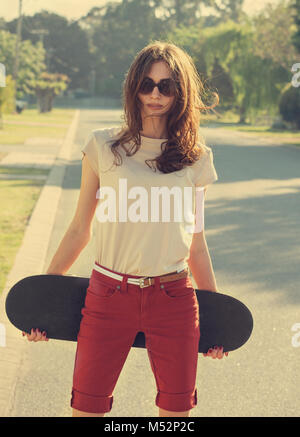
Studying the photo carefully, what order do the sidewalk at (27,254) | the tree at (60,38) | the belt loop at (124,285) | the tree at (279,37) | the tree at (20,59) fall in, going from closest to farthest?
the belt loop at (124,285) < the sidewalk at (27,254) < the tree at (279,37) < the tree at (20,59) < the tree at (60,38)

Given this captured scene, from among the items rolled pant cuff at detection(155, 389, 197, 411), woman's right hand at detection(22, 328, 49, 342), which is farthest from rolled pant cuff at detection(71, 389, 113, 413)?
woman's right hand at detection(22, 328, 49, 342)

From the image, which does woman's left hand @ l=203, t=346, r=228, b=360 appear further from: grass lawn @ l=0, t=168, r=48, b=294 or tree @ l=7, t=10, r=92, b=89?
tree @ l=7, t=10, r=92, b=89

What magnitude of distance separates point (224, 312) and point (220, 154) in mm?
19664

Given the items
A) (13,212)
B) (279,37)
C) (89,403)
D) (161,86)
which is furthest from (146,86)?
(279,37)

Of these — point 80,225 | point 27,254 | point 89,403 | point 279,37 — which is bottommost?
point 279,37

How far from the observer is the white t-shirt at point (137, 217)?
237cm

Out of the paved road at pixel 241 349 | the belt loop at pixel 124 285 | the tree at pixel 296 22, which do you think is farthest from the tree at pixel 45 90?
the belt loop at pixel 124 285

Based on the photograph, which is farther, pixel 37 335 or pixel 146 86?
pixel 37 335

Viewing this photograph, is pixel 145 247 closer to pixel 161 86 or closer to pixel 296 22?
pixel 161 86

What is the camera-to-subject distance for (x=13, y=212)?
9758 millimetres

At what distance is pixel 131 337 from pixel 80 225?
463 mm

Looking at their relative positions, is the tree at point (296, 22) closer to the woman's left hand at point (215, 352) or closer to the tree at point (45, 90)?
the woman's left hand at point (215, 352)

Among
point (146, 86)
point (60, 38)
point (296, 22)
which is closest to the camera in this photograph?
point (146, 86)
